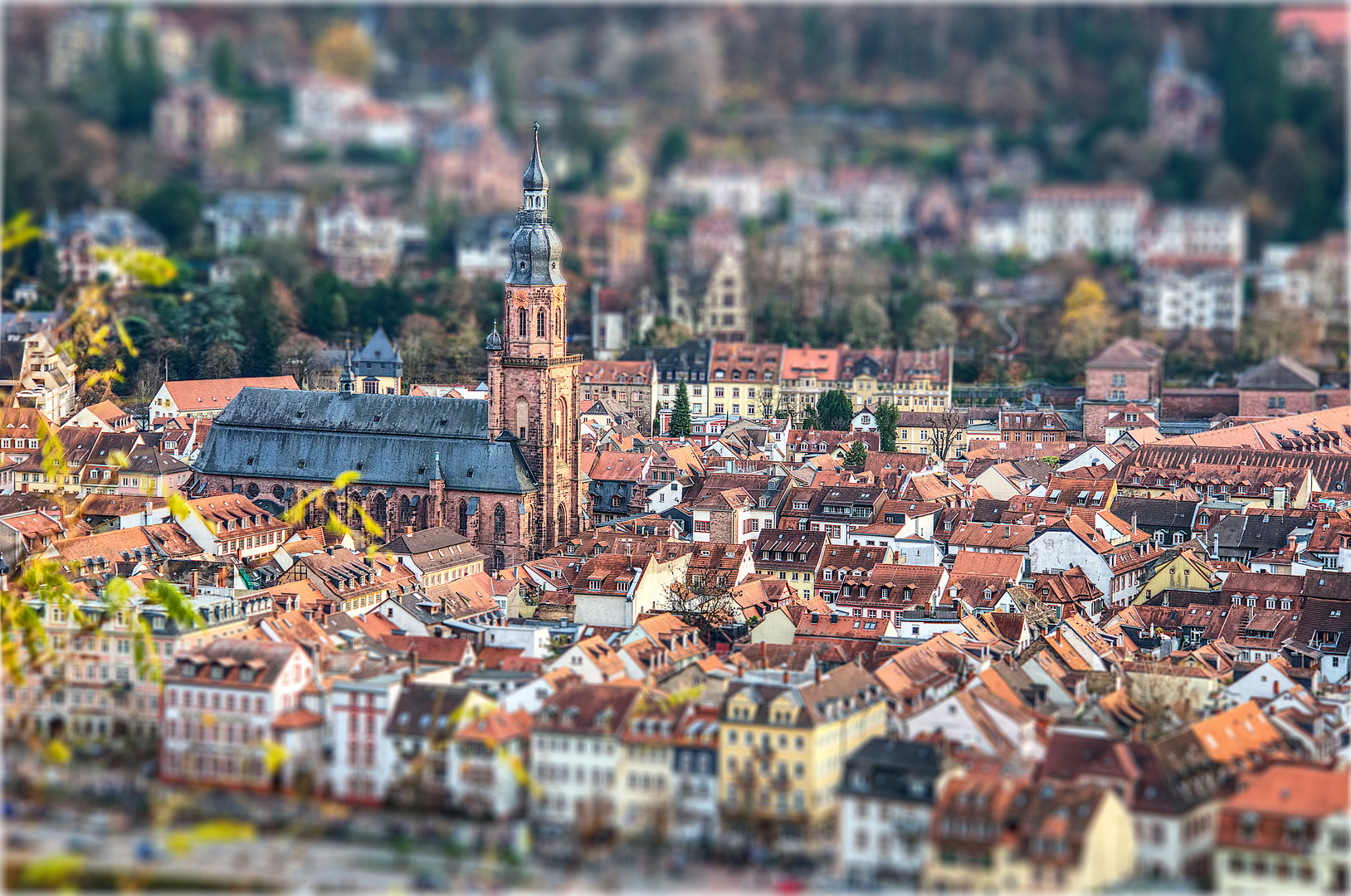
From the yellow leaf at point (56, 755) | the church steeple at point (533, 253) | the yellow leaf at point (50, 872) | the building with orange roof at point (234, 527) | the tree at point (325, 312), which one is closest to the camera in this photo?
the yellow leaf at point (50, 872)

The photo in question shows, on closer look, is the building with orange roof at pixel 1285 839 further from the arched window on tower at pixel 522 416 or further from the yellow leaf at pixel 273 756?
the arched window on tower at pixel 522 416

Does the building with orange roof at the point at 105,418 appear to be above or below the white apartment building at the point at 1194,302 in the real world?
below

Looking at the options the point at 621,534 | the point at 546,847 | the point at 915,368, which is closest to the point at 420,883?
the point at 546,847

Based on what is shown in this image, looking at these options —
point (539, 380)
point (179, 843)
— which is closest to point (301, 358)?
point (539, 380)

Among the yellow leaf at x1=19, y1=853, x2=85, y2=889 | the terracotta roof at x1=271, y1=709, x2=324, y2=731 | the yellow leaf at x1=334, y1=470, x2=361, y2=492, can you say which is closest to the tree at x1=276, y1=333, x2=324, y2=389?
the yellow leaf at x1=334, y1=470, x2=361, y2=492

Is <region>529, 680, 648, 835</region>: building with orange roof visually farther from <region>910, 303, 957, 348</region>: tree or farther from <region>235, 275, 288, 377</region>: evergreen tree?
<region>910, 303, 957, 348</region>: tree

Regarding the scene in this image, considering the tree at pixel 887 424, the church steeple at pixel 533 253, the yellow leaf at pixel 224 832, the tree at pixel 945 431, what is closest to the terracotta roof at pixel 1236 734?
the yellow leaf at pixel 224 832
